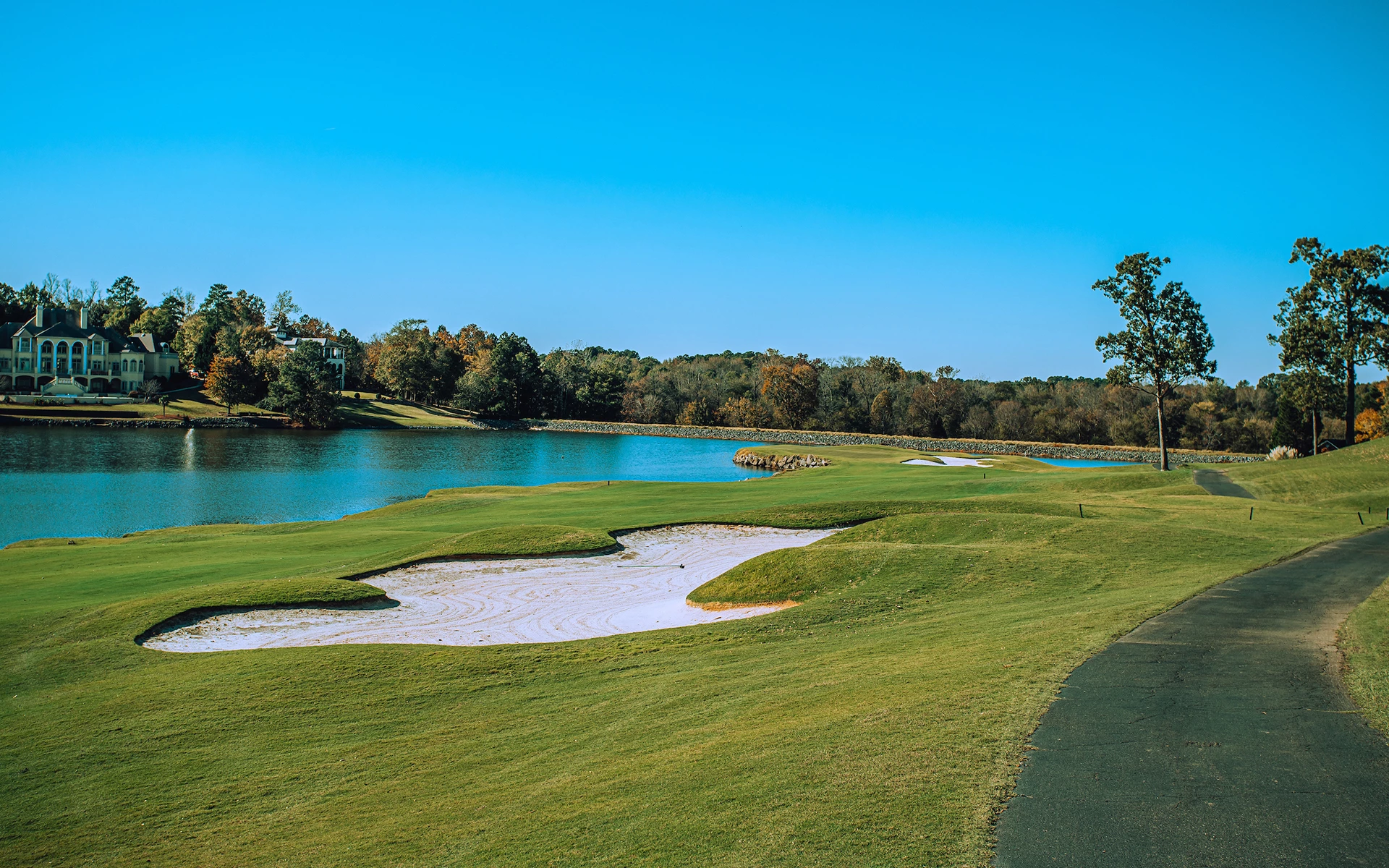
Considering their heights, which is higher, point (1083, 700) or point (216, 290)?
point (216, 290)

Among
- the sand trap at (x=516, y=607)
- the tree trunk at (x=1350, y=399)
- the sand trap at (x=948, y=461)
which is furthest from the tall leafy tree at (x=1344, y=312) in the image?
the sand trap at (x=516, y=607)

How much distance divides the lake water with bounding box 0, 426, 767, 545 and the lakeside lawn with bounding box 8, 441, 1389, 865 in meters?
19.2

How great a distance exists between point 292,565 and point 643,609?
953 centimetres

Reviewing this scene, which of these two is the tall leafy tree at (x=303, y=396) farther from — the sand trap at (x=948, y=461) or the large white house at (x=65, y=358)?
the sand trap at (x=948, y=461)

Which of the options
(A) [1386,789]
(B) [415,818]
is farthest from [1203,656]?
(B) [415,818]

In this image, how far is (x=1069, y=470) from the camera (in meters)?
43.1

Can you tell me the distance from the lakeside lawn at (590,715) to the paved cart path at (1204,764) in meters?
0.38

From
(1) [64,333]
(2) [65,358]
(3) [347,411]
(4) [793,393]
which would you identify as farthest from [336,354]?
(4) [793,393]

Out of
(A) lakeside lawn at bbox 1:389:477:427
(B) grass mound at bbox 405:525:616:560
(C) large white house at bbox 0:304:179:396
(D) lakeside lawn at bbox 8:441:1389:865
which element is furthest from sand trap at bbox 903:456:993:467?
(C) large white house at bbox 0:304:179:396

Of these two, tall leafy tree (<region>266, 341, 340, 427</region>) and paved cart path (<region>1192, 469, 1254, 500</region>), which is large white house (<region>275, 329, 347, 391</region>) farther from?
paved cart path (<region>1192, 469, 1254, 500</region>)

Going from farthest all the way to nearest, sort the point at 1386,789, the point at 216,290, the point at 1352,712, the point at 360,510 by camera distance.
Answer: the point at 216,290 < the point at 360,510 < the point at 1352,712 < the point at 1386,789

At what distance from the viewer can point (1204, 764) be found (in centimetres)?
678

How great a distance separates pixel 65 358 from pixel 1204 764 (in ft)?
475

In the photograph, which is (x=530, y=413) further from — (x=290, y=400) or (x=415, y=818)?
(x=415, y=818)
